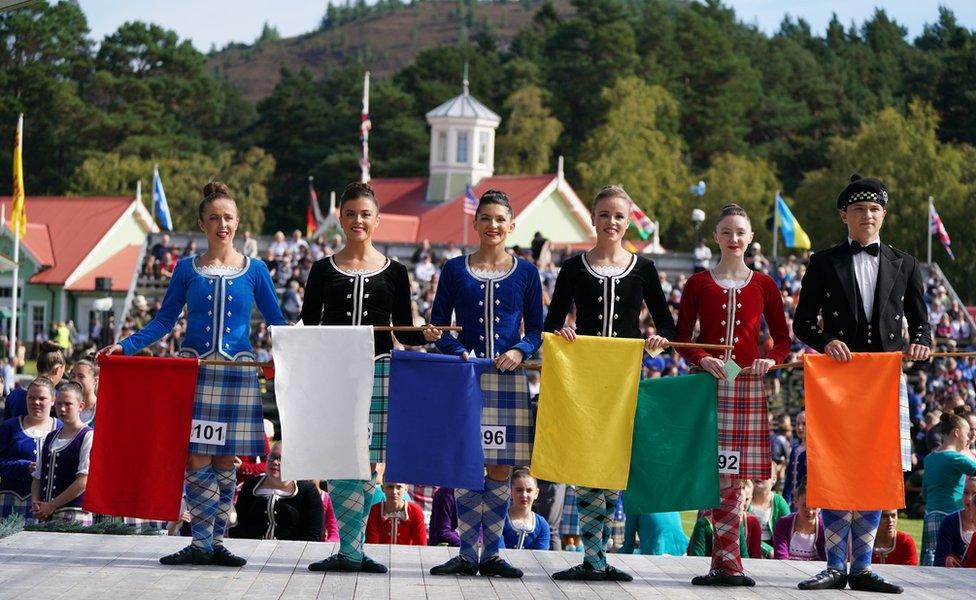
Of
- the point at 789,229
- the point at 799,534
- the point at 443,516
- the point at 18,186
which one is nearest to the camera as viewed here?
the point at 799,534

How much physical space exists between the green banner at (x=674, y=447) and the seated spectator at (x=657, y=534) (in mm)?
2811

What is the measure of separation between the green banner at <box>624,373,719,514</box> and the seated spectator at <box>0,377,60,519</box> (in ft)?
13.9

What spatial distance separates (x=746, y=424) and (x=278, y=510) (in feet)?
11.1

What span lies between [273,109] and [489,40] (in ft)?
53.9

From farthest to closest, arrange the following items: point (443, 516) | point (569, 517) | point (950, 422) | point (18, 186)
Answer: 1. point (18, 186)
2. point (569, 517)
3. point (950, 422)
4. point (443, 516)

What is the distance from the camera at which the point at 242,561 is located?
8727 mm

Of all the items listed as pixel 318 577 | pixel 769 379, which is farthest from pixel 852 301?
pixel 769 379

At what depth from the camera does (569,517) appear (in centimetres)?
1366

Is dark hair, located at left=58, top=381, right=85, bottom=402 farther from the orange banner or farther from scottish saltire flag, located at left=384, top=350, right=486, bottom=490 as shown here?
the orange banner

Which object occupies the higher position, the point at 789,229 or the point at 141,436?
the point at 789,229

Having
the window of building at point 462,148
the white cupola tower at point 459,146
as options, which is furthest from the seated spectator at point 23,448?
the window of building at point 462,148

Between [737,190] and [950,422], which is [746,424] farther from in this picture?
[737,190]

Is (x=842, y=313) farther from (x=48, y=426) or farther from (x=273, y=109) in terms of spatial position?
(x=273, y=109)

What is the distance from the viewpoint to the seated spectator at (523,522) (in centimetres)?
1105
